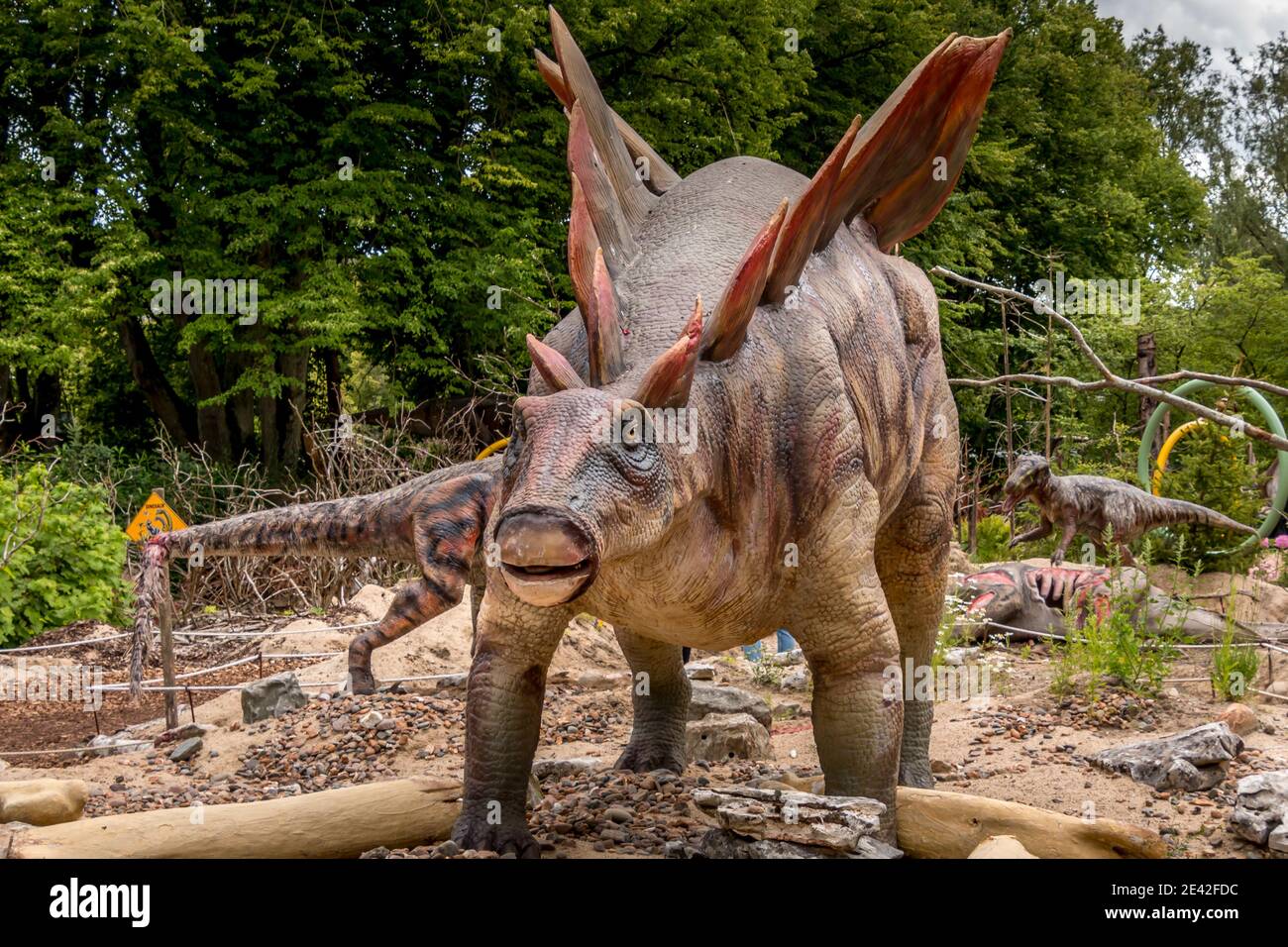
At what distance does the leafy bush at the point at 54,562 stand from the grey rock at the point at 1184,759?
7.89 meters

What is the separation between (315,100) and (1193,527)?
12053 millimetres

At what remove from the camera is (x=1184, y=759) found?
5.09 meters

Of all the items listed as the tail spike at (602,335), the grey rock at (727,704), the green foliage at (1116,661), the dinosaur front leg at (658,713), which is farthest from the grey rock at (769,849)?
the green foliage at (1116,661)

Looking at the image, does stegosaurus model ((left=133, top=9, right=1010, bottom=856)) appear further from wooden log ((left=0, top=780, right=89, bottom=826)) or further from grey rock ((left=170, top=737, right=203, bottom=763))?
grey rock ((left=170, top=737, right=203, bottom=763))

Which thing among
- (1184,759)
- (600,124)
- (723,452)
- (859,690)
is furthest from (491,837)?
(1184,759)

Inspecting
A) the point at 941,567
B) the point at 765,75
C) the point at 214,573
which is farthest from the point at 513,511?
the point at 765,75

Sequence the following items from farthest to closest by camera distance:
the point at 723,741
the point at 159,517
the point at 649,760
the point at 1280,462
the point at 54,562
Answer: the point at 1280,462, the point at 54,562, the point at 723,741, the point at 159,517, the point at 649,760

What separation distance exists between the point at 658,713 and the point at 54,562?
7104 millimetres

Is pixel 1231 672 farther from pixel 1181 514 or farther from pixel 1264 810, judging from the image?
pixel 1181 514

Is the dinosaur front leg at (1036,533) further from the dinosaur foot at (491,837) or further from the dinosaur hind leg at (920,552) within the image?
the dinosaur foot at (491,837)

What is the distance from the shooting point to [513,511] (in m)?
2.41

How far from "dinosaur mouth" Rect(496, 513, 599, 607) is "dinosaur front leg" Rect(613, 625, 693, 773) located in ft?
9.00

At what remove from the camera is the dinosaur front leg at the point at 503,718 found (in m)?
3.51
